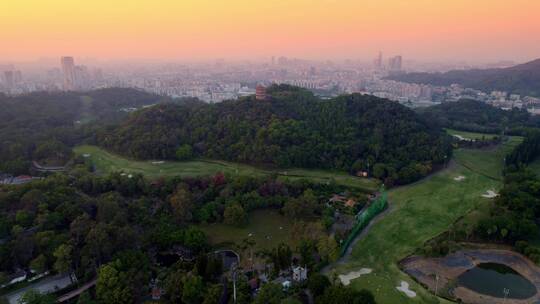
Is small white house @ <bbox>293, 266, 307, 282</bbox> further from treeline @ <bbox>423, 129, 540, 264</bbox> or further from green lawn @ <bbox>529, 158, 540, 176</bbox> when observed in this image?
green lawn @ <bbox>529, 158, 540, 176</bbox>

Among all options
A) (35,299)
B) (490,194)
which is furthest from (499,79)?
(35,299)

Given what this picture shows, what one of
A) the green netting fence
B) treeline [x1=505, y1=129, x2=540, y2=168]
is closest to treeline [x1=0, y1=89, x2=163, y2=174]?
the green netting fence

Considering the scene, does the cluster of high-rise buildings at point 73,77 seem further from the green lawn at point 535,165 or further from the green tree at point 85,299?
the green lawn at point 535,165

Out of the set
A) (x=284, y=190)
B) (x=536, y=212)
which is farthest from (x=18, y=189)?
(x=536, y=212)

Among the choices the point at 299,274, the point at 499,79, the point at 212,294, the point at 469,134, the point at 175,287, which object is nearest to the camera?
the point at 212,294

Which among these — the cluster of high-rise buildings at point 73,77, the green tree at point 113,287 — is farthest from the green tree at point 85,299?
the cluster of high-rise buildings at point 73,77

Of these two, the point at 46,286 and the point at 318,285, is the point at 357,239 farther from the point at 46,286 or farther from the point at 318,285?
the point at 46,286
